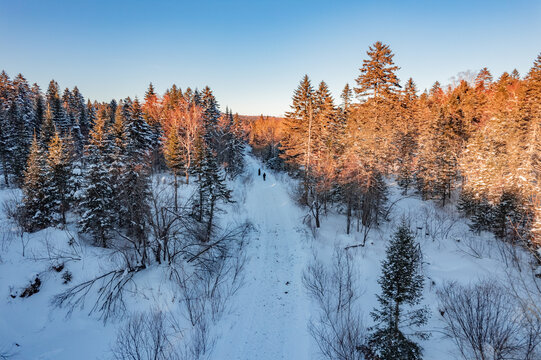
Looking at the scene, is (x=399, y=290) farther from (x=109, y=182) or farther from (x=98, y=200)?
(x=109, y=182)

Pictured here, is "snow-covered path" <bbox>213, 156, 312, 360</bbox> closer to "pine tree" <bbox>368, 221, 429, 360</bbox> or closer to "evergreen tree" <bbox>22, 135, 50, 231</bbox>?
"pine tree" <bbox>368, 221, 429, 360</bbox>

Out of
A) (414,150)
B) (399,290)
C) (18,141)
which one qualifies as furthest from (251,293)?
(18,141)

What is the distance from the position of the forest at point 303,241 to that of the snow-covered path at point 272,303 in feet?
0.28

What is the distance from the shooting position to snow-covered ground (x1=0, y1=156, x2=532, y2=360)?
7008 millimetres

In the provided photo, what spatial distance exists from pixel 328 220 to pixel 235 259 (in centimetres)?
1154

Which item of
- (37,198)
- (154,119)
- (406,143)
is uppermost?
(154,119)

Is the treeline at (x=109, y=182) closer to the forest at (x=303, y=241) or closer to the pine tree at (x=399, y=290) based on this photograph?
the forest at (x=303, y=241)

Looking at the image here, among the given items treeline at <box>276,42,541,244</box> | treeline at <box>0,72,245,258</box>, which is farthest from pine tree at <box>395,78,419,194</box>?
treeline at <box>0,72,245,258</box>

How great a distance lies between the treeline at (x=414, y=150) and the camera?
17.7 metres

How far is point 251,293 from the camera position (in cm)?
1088

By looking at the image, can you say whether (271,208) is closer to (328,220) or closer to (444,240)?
(328,220)

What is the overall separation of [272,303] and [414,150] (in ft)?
118

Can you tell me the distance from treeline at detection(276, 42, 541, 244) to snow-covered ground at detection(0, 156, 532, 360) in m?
3.54

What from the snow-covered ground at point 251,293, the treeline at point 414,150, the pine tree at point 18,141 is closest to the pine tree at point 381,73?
the treeline at point 414,150
